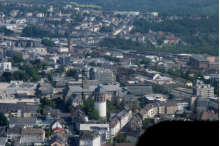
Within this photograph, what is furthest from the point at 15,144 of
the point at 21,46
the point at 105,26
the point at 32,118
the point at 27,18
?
the point at 27,18

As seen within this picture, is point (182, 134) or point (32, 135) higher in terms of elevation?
point (182, 134)

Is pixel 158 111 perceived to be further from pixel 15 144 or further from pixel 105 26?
pixel 105 26

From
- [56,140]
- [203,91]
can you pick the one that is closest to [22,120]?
[56,140]

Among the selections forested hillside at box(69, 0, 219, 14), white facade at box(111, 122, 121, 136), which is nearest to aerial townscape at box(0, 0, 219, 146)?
white facade at box(111, 122, 121, 136)

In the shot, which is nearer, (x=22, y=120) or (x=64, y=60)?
(x=22, y=120)

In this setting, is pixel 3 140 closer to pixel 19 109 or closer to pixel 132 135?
pixel 132 135

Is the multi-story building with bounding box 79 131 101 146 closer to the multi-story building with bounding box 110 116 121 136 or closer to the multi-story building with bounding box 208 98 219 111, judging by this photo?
the multi-story building with bounding box 110 116 121 136

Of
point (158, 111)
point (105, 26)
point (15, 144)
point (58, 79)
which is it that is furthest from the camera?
point (105, 26)
